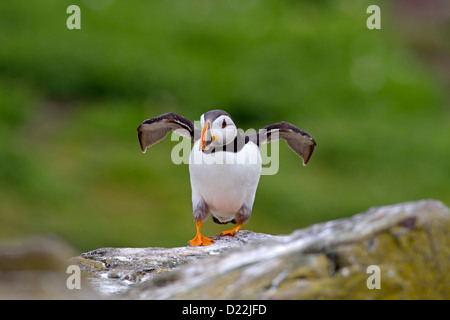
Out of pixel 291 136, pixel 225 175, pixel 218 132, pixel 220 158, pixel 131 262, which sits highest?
pixel 291 136

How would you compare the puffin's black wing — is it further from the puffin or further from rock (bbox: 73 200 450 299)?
rock (bbox: 73 200 450 299)

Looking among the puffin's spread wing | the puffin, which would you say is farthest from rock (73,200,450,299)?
the puffin's spread wing

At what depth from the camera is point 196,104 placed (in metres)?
18.0

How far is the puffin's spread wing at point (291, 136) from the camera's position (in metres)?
7.87

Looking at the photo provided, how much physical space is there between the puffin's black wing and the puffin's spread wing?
571 mm

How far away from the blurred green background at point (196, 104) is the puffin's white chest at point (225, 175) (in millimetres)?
5424

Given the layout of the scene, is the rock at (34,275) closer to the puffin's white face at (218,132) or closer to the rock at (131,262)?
the rock at (131,262)

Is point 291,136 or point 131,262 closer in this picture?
point 131,262

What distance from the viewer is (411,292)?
4.69m

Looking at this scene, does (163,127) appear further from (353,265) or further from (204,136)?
(353,265)

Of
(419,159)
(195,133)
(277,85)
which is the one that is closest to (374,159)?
(419,159)

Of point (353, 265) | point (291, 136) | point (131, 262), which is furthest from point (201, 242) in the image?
point (353, 265)

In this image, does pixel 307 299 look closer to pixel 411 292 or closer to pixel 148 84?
pixel 411 292

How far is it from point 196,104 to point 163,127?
1017 cm
